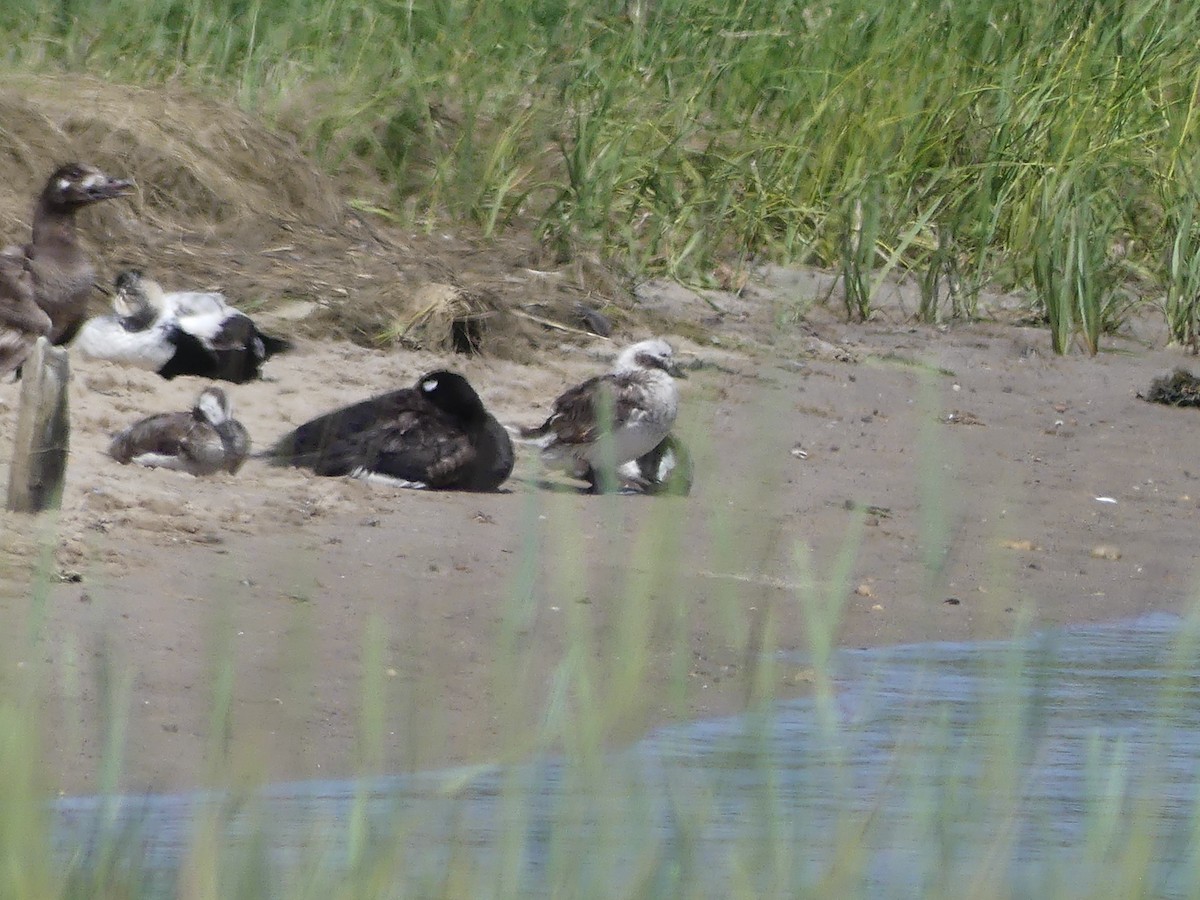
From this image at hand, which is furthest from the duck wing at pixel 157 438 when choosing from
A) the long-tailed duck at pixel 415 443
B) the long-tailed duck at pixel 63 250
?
the long-tailed duck at pixel 63 250

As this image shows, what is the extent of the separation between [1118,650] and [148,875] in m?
3.25

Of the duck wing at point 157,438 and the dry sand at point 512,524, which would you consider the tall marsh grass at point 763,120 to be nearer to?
the dry sand at point 512,524

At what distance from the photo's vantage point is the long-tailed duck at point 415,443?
6.12m

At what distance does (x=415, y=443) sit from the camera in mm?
6113

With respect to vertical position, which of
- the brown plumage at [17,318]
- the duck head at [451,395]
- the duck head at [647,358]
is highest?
the duck head at [647,358]

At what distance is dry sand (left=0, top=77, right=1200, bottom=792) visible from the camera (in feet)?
9.90

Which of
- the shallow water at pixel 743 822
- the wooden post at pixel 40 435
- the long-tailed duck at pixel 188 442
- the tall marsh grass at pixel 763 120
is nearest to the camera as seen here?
the shallow water at pixel 743 822

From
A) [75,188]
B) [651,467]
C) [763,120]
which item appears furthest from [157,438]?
[763,120]

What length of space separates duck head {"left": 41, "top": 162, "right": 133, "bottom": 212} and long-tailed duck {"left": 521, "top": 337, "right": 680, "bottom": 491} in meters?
1.87

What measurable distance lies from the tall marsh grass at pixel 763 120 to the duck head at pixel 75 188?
6.11 feet

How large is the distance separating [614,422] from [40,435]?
5.85ft

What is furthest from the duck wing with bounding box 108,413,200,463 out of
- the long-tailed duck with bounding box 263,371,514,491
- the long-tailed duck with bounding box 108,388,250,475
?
the long-tailed duck with bounding box 263,371,514,491

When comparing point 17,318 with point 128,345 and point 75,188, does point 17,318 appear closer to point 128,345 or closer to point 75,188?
point 128,345

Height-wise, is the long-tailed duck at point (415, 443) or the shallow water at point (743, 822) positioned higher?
the shallow water at point (743, 822)
